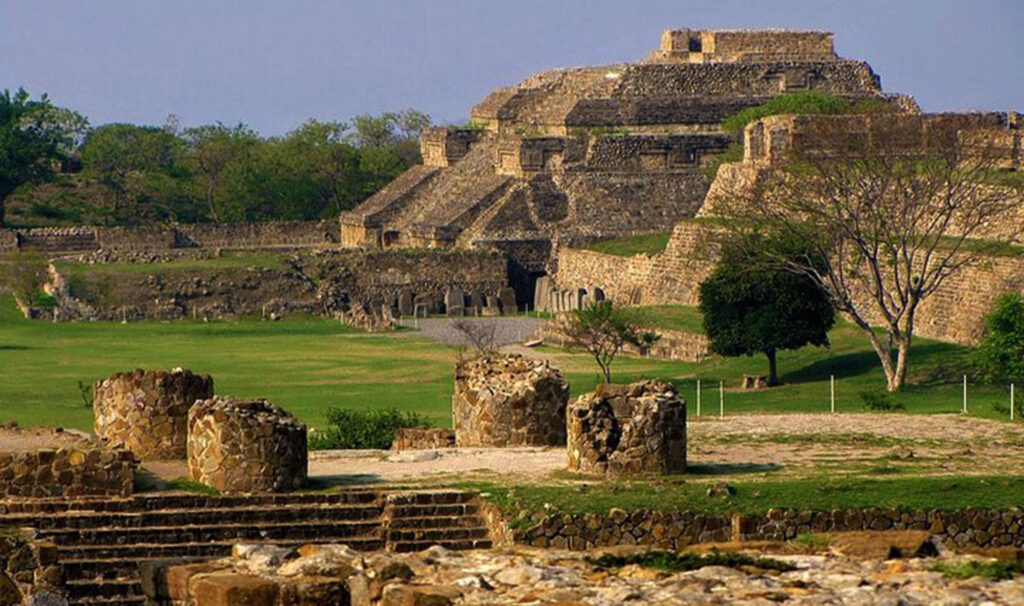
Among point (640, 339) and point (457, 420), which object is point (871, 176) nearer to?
point (640, 339)

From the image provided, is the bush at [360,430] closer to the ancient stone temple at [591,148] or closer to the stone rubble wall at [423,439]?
the stone rubble wall at [423,439]

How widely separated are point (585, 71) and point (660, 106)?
138 inches

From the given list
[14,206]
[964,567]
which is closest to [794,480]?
[964,567]

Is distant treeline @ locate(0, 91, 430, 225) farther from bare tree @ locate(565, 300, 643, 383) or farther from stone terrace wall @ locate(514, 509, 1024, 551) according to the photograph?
stone terrace wall @ locate(514, 509, 1024, 551)

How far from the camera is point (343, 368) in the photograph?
52719 millimetres

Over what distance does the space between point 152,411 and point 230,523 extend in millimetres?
3925

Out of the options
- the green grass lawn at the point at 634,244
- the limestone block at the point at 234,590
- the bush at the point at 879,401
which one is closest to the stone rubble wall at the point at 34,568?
the limestone block at the point at 234,590

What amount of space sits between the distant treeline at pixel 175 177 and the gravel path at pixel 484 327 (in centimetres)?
1812

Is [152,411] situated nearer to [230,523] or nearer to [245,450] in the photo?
[245,450]

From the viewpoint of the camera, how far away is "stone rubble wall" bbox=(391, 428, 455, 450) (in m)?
32.7

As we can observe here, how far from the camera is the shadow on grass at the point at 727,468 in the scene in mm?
29202

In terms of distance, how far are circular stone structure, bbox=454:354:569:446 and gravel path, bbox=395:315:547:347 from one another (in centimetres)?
2521

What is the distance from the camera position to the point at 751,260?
48.2 meters

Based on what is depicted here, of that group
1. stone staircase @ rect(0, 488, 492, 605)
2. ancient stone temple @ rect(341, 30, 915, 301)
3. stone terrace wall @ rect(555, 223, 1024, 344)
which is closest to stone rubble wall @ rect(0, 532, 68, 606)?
stone staircase @ rect(0, 488, 492, 605)
